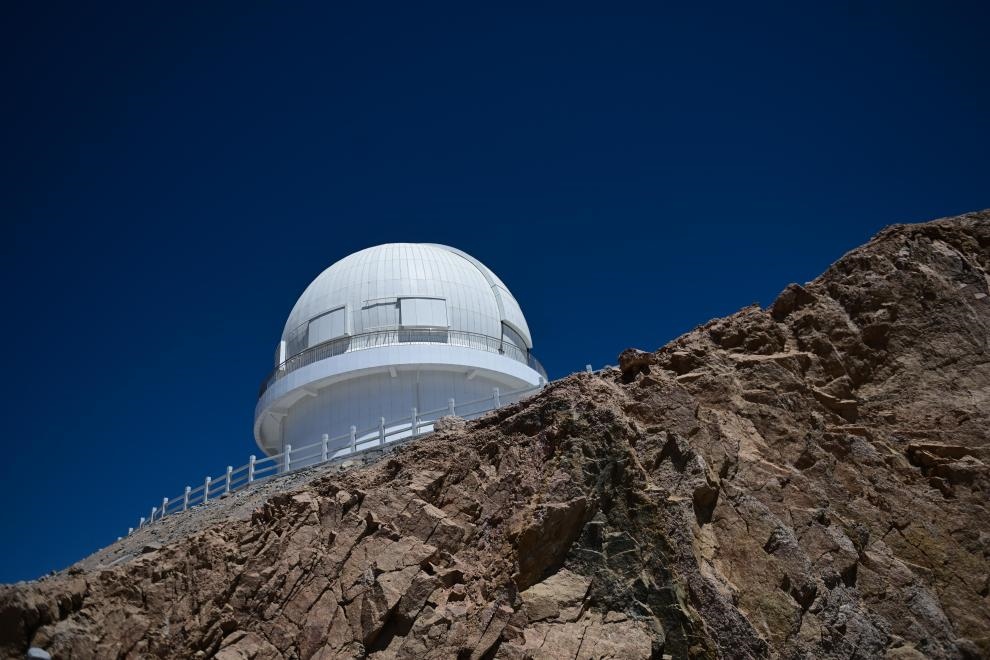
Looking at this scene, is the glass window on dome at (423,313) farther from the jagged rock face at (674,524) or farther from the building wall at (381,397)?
the jagged rock face at (674,524)

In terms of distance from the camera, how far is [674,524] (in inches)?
468

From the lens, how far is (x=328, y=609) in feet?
40.9

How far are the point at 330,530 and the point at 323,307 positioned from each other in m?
18.1

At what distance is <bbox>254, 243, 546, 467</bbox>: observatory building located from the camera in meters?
28.3

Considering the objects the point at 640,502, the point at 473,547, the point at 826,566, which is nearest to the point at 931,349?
the point at 826,566

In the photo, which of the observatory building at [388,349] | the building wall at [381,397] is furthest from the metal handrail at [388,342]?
the building wall at [381,397]

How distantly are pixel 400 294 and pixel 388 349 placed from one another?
8.99 ft

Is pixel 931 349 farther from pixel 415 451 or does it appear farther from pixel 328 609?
pixel 328 609

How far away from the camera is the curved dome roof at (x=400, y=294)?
2988 cm

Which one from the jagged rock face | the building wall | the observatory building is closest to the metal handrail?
the observatory building

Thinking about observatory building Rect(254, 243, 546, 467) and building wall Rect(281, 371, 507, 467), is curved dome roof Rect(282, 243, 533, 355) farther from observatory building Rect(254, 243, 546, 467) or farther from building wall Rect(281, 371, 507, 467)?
building wall Rect(281, 371, 507, 467)

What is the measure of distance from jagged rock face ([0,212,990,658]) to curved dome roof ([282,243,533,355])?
14875 mm

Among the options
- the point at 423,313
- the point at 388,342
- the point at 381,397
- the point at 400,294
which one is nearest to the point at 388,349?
the point at 388,342

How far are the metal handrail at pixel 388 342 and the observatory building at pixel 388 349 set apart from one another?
0.04 metres
